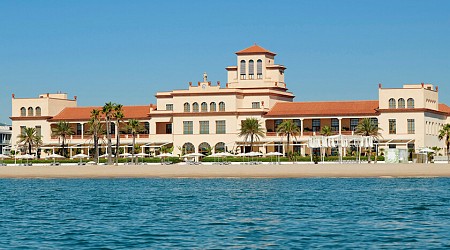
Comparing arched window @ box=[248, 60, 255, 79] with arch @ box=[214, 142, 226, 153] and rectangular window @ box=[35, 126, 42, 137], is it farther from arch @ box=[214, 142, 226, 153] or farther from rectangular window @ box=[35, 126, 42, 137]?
rectangular window @ box=[35, 126, 42, 137]

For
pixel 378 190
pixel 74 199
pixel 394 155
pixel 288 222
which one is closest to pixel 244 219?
pixel 288 222

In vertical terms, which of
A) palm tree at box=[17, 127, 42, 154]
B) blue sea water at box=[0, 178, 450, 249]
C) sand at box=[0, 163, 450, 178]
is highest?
palm tree at box=[17, 127, 42, 154]

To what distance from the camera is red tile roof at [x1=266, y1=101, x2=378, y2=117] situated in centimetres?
12988

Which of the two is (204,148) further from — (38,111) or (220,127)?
(38,111)

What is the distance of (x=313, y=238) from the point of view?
35.2m

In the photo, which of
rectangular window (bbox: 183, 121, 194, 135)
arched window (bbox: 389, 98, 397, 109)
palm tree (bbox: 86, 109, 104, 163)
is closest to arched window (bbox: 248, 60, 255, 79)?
rectangular window (bbox: 183, 121, 194, 135)

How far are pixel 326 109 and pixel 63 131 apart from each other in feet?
118

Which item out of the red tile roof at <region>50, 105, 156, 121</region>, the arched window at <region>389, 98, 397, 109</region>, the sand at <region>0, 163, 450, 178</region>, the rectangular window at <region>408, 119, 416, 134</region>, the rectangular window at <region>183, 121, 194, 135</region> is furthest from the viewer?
the red tile roof at <region>50, 105, 156, 121</region>

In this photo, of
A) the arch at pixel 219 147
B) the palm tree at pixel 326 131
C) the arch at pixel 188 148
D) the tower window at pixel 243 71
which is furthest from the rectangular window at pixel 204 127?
the palm tree at pixel 326 131

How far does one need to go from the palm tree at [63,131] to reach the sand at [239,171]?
105 ft

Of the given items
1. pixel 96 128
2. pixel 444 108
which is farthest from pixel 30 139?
pixel 444 108

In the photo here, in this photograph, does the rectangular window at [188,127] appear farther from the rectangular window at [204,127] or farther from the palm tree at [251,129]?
the palm tree at [251,129]

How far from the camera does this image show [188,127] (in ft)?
443

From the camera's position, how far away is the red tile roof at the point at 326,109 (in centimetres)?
12988
